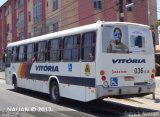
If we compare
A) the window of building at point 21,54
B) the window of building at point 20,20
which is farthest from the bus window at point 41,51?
the window of building at point 20,20

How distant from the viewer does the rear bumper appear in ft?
41.1

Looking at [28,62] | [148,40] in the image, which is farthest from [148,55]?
[28,62]

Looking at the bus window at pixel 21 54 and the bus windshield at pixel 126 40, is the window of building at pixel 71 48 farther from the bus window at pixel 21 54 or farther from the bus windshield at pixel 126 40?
the bus window at pixel 21 54

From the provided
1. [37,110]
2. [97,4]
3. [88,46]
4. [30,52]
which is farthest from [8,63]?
[97,4]

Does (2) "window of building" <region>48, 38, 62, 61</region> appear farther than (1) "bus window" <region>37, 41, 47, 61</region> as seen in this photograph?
No

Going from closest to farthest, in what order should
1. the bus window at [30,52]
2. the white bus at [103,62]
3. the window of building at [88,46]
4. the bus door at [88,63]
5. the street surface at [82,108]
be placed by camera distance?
1. the street surface at [82,108]
2. the white bus at [103,62]
3. the bus door at [88,63]
4. the window of building at [88,46]
5. the bus window at [30,52]

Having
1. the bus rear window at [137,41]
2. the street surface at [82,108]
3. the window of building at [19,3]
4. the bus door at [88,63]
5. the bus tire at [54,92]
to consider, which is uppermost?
the window of building at [19,3]

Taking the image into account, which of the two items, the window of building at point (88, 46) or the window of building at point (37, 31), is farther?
the window of building at point (37, 31)

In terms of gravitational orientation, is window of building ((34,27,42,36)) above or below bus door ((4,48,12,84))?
above

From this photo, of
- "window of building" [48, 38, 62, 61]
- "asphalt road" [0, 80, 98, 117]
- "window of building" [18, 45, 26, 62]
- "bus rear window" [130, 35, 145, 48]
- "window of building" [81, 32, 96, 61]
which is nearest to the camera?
"asphalt road" [0, 80, 98, 117]

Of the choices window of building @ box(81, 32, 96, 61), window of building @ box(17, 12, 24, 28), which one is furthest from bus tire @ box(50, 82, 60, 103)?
window of building @ box(17, 12, 24, 28)

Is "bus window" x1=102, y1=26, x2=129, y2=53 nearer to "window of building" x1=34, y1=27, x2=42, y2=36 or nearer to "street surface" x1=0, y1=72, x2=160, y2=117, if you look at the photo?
"street surface" x1=0, y1=72, x2=160, y2=117

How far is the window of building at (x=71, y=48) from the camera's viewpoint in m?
14.0

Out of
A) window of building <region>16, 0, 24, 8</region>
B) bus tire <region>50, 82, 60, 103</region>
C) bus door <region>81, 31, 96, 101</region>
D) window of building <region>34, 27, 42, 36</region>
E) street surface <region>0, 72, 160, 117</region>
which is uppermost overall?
window of building <region>16, 0, 24, 8</region>
